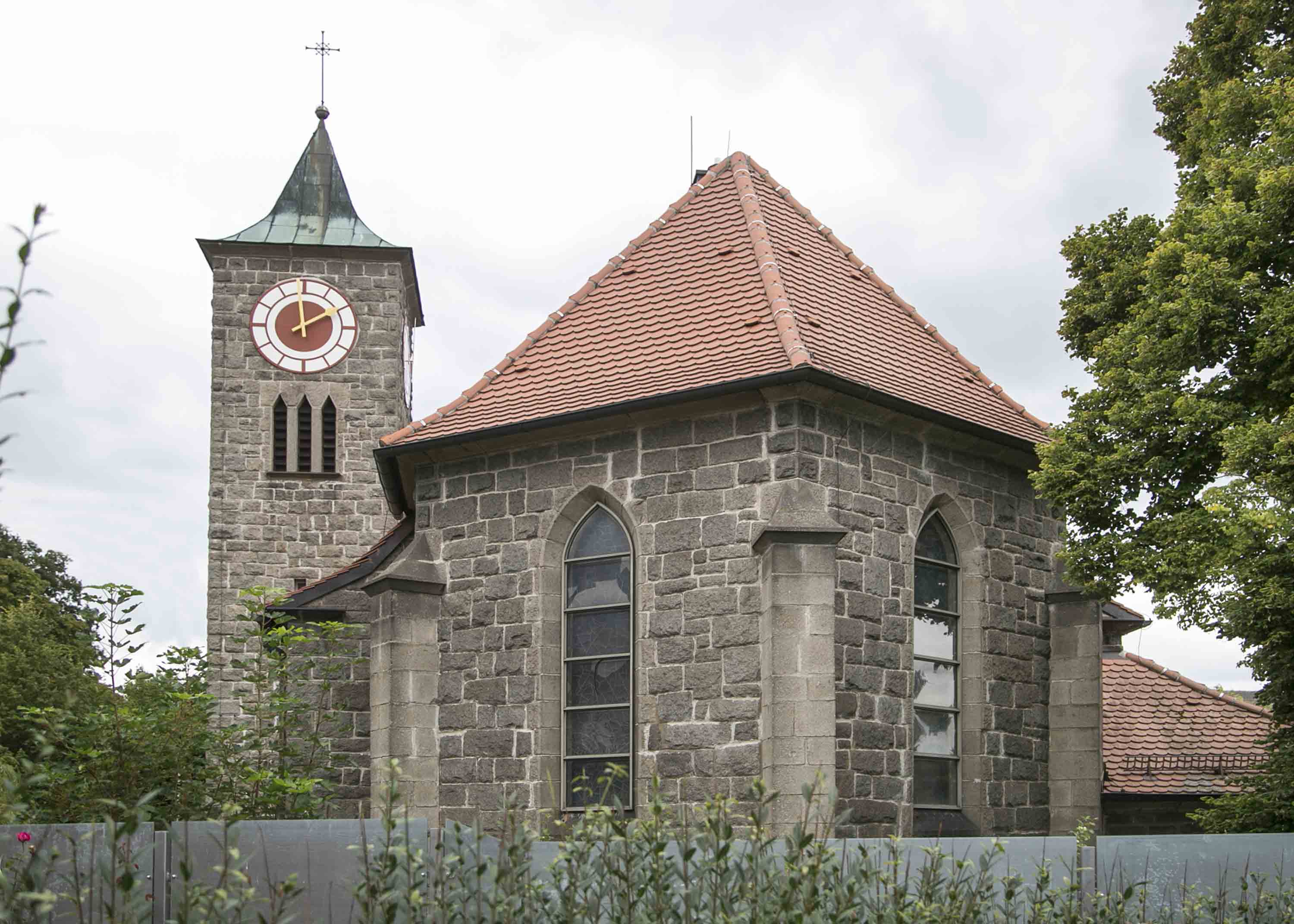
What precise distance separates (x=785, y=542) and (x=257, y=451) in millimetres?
17481

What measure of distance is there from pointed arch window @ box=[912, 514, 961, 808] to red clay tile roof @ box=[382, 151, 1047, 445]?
134 centimetres

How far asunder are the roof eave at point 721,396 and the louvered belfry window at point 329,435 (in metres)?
12.2

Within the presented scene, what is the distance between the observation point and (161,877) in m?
8.44

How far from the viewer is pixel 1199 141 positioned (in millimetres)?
14922

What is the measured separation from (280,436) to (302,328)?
2169 mm

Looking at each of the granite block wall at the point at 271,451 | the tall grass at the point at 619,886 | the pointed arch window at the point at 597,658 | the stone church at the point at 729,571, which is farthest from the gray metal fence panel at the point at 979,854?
the granite block wall at the point at 271,451

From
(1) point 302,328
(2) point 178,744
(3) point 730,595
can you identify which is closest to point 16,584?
(1) point 302,328

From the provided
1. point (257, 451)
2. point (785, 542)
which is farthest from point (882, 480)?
point (257, 451)

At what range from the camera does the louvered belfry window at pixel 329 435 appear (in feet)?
90.2

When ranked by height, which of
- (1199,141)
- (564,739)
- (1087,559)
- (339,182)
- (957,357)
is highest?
(339,182)

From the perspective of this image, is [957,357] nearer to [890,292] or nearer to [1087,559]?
[890,292]

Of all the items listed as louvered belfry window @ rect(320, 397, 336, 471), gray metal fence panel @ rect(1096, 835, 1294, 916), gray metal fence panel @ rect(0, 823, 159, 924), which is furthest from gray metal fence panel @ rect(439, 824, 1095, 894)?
louvered belfry window @ rect(320, 397, 336, 471)

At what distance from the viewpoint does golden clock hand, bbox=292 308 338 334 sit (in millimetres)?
28203

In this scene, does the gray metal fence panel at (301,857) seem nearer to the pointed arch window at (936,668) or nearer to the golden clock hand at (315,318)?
the pointed arch window at (936,668)
